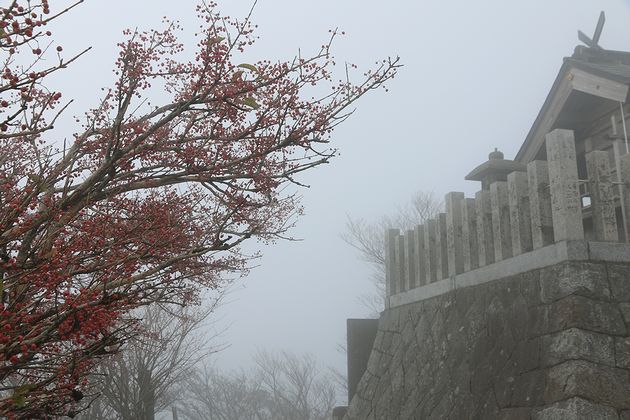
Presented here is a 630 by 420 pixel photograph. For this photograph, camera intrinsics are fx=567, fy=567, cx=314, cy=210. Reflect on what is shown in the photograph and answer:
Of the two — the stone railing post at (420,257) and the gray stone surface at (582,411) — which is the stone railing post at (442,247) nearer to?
the stone railing post at (420,257)

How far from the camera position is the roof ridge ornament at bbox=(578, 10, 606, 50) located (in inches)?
497

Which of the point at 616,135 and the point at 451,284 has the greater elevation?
the point at 616,135

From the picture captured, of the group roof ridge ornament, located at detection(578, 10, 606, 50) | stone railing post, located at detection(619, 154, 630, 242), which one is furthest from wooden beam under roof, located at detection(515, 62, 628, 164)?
stone railing post, located at detection(619, 154, 630, 242)

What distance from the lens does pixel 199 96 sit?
414 centimetres

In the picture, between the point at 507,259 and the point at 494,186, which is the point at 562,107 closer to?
the point at 494,186

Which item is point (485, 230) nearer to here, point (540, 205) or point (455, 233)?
point (455, 233)

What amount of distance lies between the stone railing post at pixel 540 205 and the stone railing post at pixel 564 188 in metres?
0.19

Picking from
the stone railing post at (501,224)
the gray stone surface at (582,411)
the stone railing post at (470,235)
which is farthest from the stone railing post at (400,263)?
the gray stone surface at (582,411)

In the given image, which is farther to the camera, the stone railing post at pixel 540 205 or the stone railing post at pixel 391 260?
the stone railing post at pixel 391 260

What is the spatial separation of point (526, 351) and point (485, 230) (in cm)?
228

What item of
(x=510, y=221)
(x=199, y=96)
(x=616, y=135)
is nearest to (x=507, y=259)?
(x=510, y=221)

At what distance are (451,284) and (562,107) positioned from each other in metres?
4.32

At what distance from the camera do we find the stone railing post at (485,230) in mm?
8672

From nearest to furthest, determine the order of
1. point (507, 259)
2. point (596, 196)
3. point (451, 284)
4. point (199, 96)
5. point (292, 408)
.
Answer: point (199, 96) < point (596, 196) < point (507, 259) < point (451, 284) < point (292, 408)
